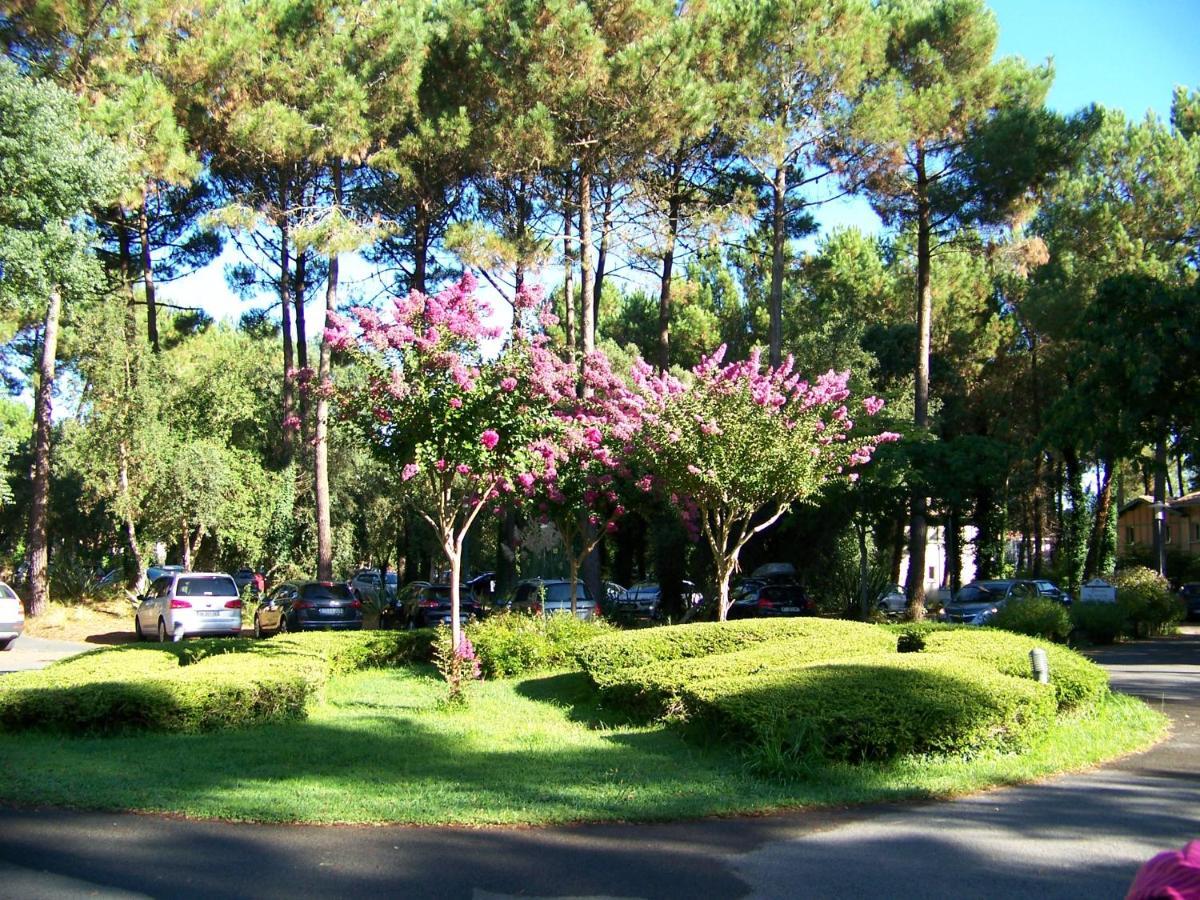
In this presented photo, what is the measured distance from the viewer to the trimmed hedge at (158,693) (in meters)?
10.0

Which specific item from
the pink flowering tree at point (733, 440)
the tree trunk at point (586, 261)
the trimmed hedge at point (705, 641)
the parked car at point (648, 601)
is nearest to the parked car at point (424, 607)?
the parked car at point (648, 601)

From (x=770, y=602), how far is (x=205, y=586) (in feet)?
45.5

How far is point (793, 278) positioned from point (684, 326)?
29.1 feet

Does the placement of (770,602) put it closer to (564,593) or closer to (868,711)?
(564,593)

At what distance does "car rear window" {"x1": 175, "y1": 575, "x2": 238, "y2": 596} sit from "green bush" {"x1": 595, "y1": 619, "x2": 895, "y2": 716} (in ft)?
42.2

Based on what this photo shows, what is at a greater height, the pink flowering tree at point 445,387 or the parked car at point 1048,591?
the pink flowering tree at point 445,387

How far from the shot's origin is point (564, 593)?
71.1 ft

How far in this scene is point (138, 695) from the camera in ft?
33.2

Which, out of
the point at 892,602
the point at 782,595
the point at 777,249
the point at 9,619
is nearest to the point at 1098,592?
the point at 892,602

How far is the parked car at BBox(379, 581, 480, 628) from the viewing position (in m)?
22.8

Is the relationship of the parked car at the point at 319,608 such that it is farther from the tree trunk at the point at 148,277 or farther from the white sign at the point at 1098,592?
the white sign at the point at 1098,592

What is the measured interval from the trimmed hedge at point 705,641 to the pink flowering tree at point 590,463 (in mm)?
3049

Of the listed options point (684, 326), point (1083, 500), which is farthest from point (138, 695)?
point (1083, 500)

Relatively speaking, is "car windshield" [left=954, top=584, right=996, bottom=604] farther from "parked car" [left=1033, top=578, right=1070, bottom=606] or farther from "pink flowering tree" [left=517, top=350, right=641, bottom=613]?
"pink flowering tree" [left=517, top=350, right=641, bottom=613]
